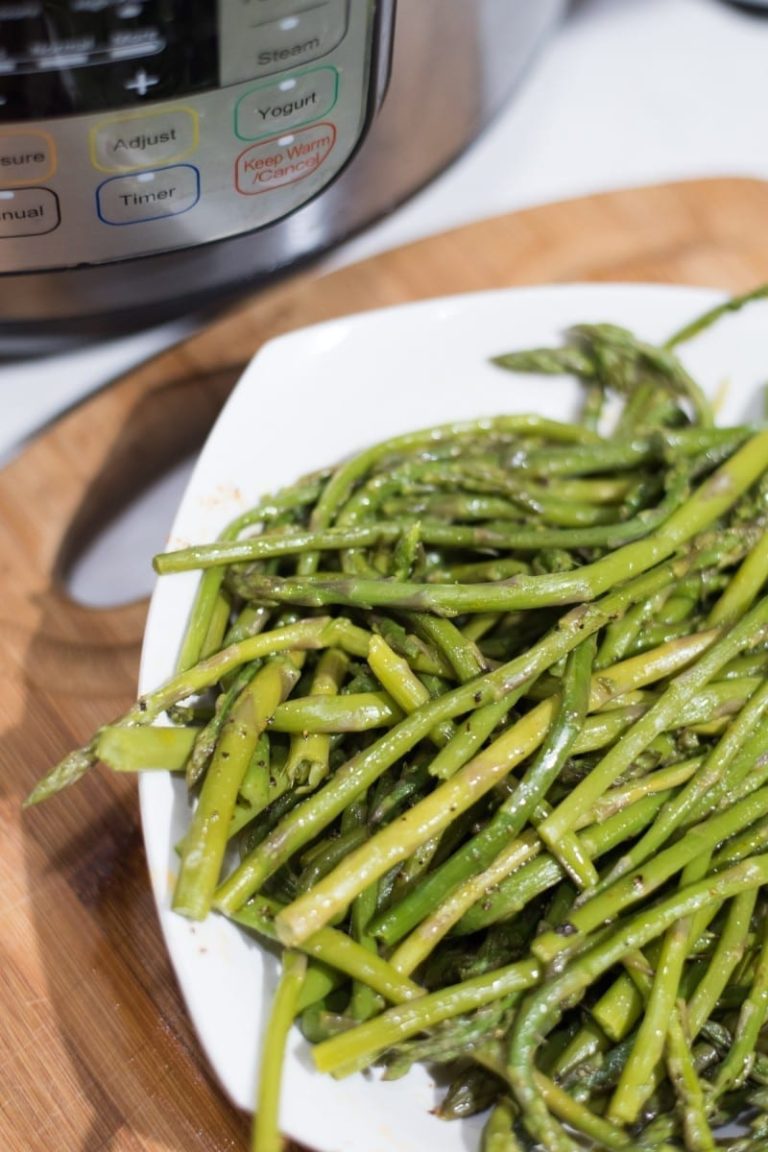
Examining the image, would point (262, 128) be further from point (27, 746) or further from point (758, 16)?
point (758, 16)

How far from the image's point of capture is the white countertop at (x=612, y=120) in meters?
2.12

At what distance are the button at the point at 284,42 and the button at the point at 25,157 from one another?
23cm

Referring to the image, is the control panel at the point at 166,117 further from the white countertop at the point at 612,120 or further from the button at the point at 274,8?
the white countertop at the point at 612,120

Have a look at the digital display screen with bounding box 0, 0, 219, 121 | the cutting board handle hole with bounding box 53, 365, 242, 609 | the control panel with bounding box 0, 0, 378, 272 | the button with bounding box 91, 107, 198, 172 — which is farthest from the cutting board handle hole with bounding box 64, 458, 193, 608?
the digital display screen with bounding box 0, 0, 219, 121

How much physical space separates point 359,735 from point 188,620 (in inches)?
10.2

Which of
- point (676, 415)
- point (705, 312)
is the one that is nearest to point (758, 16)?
point (705, 312)

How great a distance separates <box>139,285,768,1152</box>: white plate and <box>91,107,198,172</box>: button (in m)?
0.30

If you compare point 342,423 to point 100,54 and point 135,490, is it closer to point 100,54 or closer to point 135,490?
point 135,490

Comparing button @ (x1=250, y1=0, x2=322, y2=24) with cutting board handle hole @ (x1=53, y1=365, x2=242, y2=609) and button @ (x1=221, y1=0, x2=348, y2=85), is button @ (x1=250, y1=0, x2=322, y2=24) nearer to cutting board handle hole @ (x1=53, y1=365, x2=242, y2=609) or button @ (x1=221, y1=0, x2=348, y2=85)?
button @ (x1=221, y1=0, x2=348, y2=85)

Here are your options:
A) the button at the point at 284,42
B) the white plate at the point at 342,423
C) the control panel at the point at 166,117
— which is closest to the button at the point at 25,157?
the control panel at the point at 166,117

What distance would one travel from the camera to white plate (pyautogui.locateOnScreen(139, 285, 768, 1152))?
1.22 m

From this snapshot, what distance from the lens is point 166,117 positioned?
1442mm

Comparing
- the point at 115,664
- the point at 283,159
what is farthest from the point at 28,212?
the point at 115,664

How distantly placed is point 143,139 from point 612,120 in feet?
3.72
